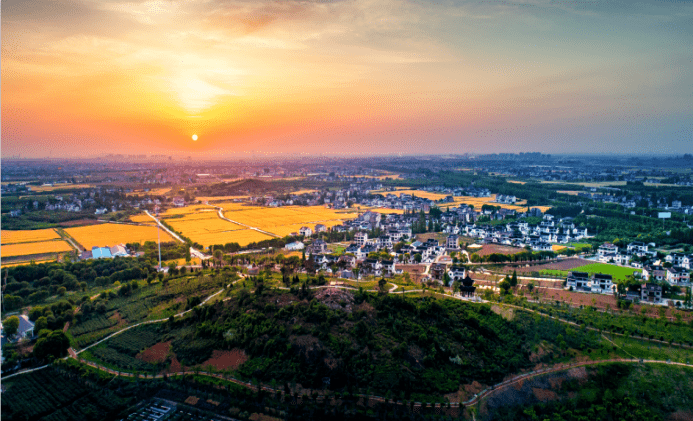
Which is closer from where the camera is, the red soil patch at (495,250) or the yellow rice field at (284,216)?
the red soil patch at (495,250)

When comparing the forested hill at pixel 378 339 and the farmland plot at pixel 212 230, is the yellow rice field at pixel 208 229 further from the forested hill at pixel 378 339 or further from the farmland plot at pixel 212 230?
the forested hill at pixel 378 339

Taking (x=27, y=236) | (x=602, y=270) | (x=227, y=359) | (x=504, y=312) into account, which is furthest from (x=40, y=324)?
(x=602, y=270)

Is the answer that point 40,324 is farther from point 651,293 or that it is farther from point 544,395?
point 651,293

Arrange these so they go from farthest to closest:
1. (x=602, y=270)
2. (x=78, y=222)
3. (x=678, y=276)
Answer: (x=78, y=222), (x=602, y=270), (x=678, y=276)

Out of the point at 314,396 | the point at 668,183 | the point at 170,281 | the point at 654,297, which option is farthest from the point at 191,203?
the point at 668,183

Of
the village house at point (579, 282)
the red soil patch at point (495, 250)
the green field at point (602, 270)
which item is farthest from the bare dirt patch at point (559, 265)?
the village house at point (579, 282)

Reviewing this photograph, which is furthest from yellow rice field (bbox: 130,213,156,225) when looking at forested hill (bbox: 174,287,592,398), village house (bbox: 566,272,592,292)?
village house (bbox: 566,272,592,292)
